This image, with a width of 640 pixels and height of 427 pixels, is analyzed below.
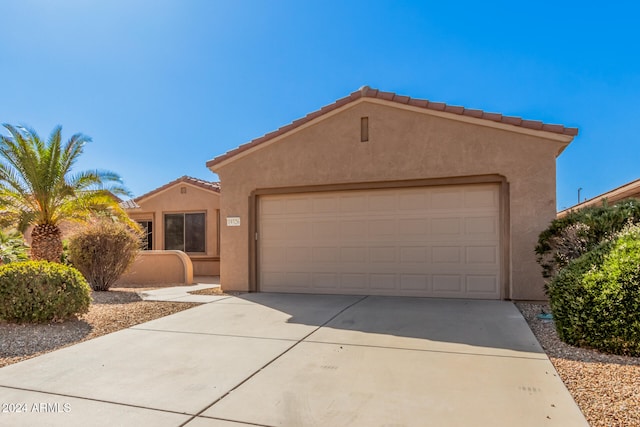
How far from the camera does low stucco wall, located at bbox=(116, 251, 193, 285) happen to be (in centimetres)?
1244

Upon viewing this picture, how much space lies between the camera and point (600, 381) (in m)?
3.65

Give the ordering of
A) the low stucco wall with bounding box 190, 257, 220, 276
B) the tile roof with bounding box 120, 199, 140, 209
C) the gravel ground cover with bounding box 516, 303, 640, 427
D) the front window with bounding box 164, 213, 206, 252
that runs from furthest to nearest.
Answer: the tile roof with bounding box 120, 199, 140, 209, the front window with bounding box 164, 213, 206, 252, the low stucco wall with bounding box 190, 257, 220, 276, the gravel ground cover with bounding box 516, 303, 640, 427

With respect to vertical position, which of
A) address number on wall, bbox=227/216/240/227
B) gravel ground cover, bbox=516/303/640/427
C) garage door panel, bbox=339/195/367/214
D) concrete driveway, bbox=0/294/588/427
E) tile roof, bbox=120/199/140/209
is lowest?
concrete driveway, bbox=0/294/588/427

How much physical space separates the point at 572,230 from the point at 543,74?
9.33 m

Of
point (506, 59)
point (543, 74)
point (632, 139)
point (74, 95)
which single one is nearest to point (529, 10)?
point (506, 59)

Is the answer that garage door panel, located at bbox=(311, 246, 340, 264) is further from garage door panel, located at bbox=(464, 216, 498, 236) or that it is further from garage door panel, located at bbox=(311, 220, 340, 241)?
garage door panel, located at bbox=(464, 216, 498, 236)

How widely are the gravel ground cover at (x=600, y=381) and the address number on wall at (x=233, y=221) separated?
7.28 meters

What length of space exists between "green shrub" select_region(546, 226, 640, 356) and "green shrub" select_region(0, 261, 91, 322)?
7273mm

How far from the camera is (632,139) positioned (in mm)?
25203

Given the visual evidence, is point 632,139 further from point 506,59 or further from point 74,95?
point 74,95

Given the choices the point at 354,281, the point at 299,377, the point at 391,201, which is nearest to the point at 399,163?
the point at 391,201

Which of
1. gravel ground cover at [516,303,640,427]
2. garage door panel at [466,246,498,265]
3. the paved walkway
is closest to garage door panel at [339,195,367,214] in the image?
garage door panel at [466,246,498,265]

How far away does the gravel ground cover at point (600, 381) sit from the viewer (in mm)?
2973

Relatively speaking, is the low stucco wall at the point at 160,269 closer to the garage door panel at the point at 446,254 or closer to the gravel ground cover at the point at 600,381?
the garage door panel at the point at 446,254
